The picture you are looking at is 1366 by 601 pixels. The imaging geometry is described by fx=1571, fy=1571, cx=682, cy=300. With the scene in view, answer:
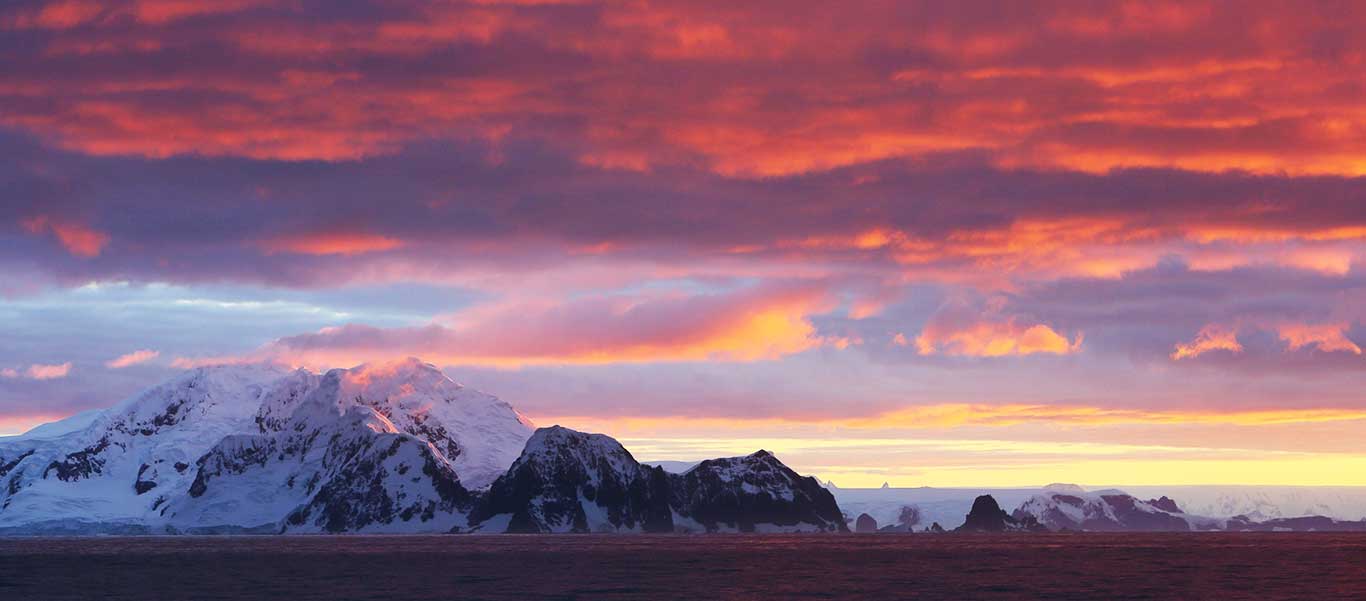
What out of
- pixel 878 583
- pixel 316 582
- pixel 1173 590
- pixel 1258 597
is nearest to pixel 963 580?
pixel 878 583

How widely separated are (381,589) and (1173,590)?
85.5m

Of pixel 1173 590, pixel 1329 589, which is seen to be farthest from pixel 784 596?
pixel 1329 589

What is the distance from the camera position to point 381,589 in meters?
176

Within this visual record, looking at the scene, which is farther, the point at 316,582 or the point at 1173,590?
the point at 316,582

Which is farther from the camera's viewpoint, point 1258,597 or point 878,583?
point 878,583

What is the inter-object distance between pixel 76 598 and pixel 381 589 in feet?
106

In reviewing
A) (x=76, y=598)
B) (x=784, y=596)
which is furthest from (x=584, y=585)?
(x=76, y=598)

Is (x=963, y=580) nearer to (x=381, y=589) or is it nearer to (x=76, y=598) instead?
(x=381, y=589)

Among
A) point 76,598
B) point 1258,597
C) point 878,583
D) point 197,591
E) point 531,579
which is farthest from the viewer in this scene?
point 531,579

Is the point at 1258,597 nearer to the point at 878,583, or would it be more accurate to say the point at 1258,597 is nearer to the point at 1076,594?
the point at 1076,594

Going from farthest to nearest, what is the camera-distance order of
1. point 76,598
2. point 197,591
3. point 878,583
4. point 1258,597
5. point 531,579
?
point 531,579
point 878,583
point 197,591
point 76,598
point 1258,597

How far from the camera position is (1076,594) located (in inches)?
6122

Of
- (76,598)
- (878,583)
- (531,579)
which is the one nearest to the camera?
(76,598)

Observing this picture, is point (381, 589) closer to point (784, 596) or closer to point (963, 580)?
point (784, 596)
